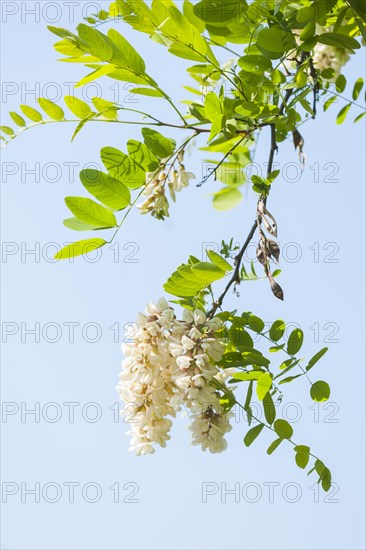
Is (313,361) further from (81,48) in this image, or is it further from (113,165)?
(81,48)

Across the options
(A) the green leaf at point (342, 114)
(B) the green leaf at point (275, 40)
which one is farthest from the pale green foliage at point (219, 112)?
(A) the green leaf at point (342, 114)

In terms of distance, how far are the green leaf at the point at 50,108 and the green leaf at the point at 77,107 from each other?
0.02m

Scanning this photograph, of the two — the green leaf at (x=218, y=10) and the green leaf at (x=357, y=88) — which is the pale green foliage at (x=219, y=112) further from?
the green leaf at (x=357, y=88)

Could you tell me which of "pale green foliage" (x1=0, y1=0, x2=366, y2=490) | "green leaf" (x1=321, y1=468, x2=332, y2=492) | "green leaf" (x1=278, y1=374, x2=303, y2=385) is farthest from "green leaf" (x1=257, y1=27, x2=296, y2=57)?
"green leaf" (x1=321, y1=468, x2=332, y2=492)

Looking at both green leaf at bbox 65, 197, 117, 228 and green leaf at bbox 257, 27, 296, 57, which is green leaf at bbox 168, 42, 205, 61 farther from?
green leaf at bbox 65, 197, 117, 228

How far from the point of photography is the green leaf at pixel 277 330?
992 millimetres

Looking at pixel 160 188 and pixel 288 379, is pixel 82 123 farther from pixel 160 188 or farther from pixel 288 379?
pixel 288 379

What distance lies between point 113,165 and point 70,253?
0.36ft

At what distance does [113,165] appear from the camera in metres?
0.96

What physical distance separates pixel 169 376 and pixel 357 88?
0.68m

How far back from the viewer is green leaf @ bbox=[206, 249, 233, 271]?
94 centimetres

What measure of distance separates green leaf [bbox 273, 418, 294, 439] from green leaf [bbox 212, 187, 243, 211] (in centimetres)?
39

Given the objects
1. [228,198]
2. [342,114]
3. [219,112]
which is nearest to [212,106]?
[219,112]

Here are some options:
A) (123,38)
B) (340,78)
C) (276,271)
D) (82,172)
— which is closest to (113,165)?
(82,172)
